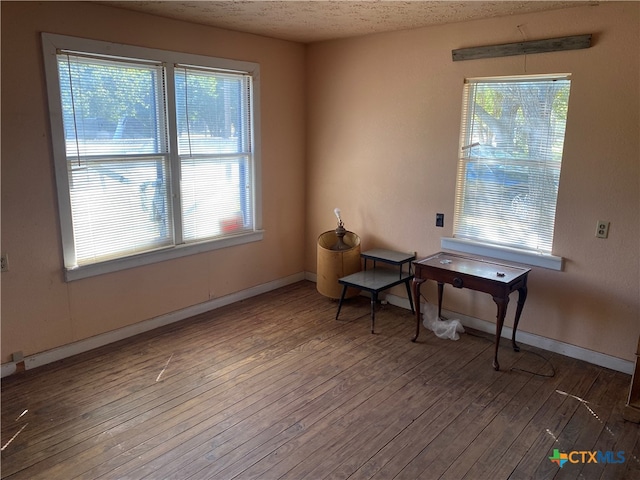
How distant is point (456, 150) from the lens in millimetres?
3721

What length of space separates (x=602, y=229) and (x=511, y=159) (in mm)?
786

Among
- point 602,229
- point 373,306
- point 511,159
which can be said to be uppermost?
point 511,159

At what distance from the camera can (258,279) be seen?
462 centimetres

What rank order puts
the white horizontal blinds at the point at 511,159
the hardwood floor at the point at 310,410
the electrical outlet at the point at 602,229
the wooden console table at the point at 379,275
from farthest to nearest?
the wooden console table at the point at 379,275
the white horizontal blinds at the point at 511,159
the electrical outlet at the point at 602,229
the hardwood floor at the point at 310,410

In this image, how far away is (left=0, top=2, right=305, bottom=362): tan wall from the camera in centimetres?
288

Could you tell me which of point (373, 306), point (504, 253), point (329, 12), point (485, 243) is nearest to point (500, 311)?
point (504, 253)

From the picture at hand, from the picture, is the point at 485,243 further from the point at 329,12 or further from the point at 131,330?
the point at 131,330

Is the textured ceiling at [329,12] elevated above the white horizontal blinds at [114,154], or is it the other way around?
the textured ceiling at [329,12]

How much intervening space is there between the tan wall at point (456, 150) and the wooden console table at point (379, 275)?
7.1 inches

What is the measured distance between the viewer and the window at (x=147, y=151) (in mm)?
3125

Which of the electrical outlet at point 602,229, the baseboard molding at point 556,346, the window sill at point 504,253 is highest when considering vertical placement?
the electrical outlet at point 602,229

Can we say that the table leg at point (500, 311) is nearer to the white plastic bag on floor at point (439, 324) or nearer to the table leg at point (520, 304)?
the table leg at point (520, 304)

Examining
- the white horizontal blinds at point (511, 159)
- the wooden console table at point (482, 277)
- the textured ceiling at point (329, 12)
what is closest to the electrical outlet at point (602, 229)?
the white horizontal blinds at point (511, 159)

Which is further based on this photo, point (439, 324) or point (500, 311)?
point (439, 324)
